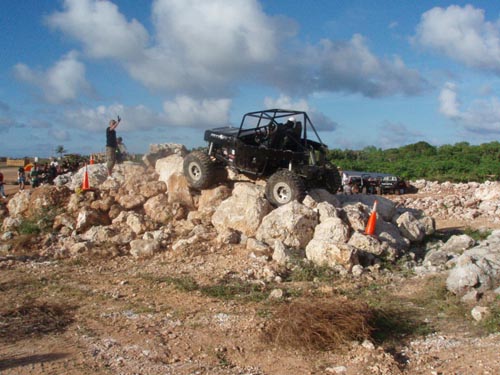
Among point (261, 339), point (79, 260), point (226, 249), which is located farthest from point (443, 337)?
point (79, 260)

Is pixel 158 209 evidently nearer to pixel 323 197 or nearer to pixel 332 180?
pixel 323 197

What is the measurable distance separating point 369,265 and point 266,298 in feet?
7.94

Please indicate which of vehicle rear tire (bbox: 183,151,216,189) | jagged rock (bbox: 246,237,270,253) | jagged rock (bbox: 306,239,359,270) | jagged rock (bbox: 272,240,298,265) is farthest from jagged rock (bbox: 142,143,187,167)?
jagged rock (bbox: 306,239,359,270)

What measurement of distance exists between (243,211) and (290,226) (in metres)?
1.33

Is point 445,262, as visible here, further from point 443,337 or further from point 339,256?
point 443,337

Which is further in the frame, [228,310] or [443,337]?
[228,310]

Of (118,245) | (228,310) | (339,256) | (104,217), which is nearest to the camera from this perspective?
(228,310)

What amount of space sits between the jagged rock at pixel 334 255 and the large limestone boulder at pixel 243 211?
5.69ft

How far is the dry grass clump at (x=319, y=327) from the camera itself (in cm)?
548

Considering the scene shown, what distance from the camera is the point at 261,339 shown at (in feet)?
18.5

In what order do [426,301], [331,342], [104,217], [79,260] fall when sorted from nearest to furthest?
[331,342] → [426,301] → [79,260] → [104,217]

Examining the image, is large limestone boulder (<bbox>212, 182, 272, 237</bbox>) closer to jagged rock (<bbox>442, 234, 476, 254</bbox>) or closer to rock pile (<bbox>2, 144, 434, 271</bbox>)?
rock pile (<bbox>2, 144, 434, 271</bbox>)

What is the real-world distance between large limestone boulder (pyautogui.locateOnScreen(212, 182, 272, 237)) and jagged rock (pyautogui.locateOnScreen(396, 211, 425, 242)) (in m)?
2.70

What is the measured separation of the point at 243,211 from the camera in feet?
33.6
